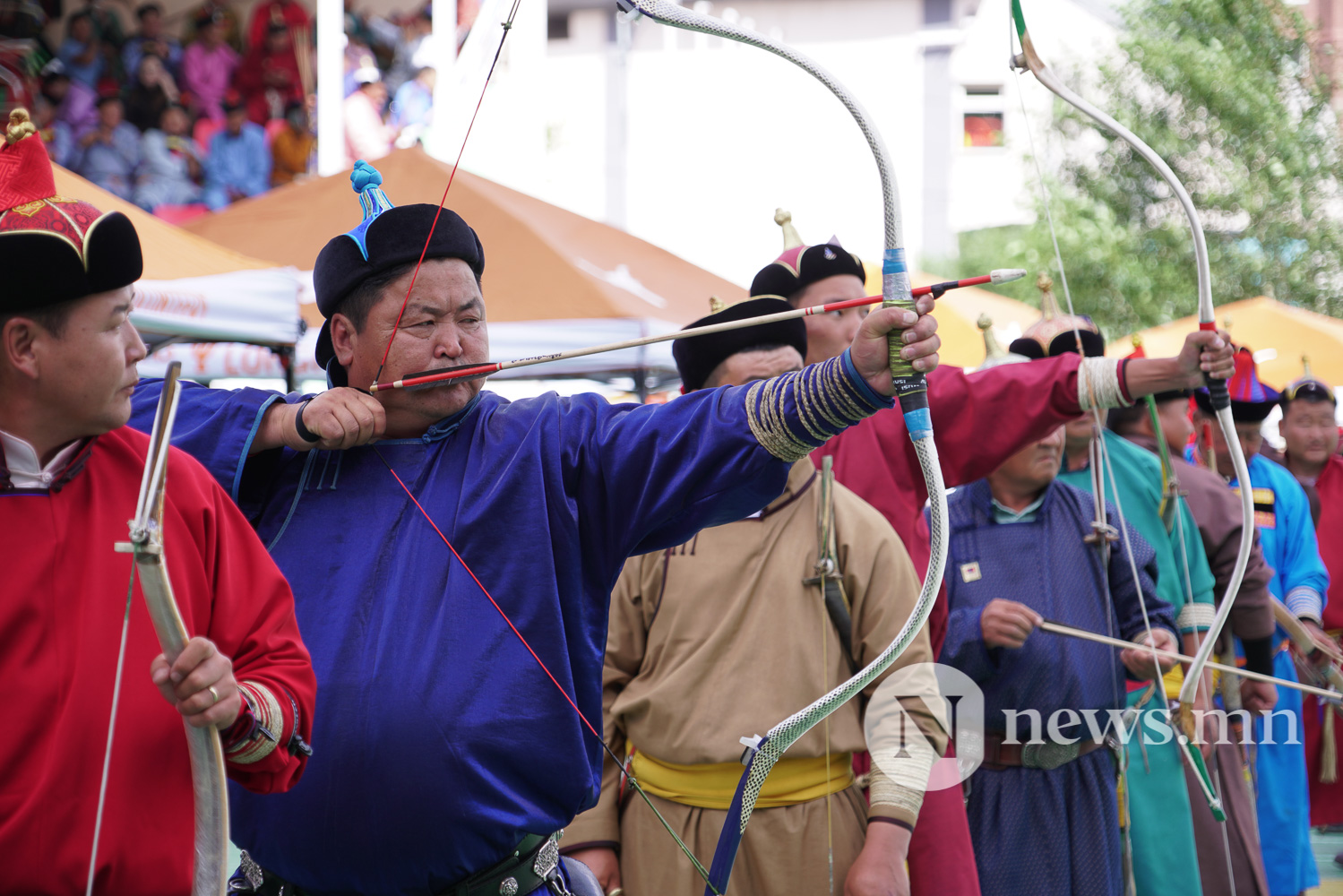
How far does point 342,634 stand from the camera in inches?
75.6

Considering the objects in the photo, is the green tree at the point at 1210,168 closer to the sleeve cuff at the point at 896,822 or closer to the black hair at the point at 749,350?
the black hair at the point at 749,350

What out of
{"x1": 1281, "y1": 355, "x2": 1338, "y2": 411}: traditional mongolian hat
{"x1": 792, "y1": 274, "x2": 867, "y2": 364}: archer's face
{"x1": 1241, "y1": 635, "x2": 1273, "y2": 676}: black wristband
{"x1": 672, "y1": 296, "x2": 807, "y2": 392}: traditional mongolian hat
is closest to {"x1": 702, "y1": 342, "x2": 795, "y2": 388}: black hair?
{"x1": 672, "y1": 296, "x2": 807, "y2": 392}: traditional mongolian hat

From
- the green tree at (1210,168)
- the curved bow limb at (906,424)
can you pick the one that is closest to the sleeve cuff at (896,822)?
the curved bow limb at (906,424)

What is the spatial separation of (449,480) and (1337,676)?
3.52 m

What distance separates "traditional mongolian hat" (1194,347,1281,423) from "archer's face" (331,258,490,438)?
147 inches

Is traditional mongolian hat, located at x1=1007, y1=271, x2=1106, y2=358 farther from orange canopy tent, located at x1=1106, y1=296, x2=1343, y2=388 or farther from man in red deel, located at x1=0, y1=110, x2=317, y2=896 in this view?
orange canopy tent, located at x1=1106, y1=296, x2=1343, y2=388

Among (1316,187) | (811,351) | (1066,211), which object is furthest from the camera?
(1066,211)

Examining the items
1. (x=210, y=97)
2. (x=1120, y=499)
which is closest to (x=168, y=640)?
(x=1120, y=499)

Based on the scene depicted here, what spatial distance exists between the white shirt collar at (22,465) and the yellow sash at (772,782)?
145 cm

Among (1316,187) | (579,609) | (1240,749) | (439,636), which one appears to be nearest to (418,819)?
(439,636)

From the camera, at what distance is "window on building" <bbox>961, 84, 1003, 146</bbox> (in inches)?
1061

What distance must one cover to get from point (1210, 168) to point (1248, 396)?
8.84 metres

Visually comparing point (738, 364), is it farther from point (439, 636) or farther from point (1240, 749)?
point (1240, 749)

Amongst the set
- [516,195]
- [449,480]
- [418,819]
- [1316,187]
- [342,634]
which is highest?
[1316,187]
